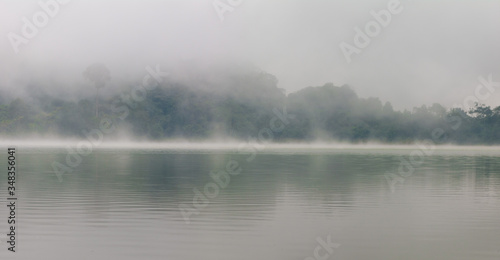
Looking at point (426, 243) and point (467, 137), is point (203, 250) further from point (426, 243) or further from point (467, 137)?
point (467, 137)

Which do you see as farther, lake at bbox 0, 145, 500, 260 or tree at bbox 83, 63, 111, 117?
tree at bbox 83, 63, 111, 117
